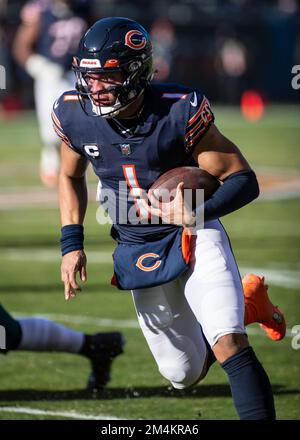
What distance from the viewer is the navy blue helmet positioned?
4.49 metres

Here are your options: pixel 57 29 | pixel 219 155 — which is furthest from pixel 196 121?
pixel 57 29

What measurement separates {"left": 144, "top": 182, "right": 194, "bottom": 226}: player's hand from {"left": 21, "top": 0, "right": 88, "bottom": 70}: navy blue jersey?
831 centimetres

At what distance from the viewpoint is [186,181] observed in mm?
4461

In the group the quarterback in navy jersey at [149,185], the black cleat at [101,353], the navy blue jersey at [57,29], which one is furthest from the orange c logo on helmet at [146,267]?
the navy blue jersey at [57,29]

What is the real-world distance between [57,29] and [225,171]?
8.60 metres

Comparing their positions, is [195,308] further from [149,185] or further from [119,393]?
[119,393]

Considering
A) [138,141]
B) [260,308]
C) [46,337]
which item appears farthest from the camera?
[46,337]

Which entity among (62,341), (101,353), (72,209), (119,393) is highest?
(72,209)

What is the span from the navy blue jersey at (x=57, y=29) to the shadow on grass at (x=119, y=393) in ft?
24.6

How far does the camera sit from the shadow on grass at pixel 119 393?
5.51 meters

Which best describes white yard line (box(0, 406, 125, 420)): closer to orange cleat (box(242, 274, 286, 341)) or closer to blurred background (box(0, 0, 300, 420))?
blurred background (box(0, 0, 300, 420))

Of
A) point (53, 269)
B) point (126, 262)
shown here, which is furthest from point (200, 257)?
point (53, 269)

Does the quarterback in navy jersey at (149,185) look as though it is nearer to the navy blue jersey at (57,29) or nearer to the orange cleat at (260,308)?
the orange cleat at (260,308)

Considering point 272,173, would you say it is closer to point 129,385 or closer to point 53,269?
point 53,269
